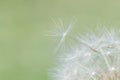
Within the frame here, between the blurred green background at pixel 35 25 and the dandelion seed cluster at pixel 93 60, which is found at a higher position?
the dandelion seed cluster at pixel 93 60

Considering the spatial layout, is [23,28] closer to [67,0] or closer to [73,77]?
[67,0]

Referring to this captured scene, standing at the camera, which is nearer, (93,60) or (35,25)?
(93,60)

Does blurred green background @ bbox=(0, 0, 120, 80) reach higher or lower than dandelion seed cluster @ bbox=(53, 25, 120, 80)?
lower

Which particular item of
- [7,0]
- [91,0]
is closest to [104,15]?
[91,0]

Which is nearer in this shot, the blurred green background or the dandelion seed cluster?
the dandelion seed cluster

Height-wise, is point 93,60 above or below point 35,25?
above
